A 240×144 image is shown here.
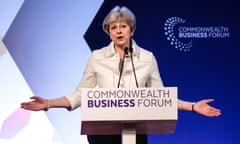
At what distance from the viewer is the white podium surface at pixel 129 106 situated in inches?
80.1

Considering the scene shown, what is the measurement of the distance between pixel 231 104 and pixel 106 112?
214 cm

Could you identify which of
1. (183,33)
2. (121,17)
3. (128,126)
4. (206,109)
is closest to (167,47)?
(183,33)

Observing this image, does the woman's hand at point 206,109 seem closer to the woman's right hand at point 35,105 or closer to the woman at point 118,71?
the woman at point 118,71

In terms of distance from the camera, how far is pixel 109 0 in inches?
156

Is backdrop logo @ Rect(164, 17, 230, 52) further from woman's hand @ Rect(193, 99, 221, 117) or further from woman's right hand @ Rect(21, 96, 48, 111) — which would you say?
woman's right hand @ Rect(21, 96, 48, 111)

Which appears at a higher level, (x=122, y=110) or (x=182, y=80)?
(x=122, y=110)

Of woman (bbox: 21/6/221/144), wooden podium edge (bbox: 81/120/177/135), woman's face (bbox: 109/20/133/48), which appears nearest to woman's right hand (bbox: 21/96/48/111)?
woman (bbox: 21/6/221/144)

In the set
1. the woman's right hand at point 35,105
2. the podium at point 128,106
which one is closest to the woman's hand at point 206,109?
the podium at point 128,106

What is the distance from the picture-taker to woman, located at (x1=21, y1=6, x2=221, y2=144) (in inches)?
94.7

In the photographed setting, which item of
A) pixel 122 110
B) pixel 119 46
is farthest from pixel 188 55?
pixel 122 110

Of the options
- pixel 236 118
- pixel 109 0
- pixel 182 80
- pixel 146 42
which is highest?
pixel 109 0

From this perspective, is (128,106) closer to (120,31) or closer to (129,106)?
(129,106)

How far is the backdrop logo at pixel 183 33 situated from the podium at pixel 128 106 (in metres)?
1.93

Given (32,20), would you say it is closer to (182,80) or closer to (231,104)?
(182,80)
